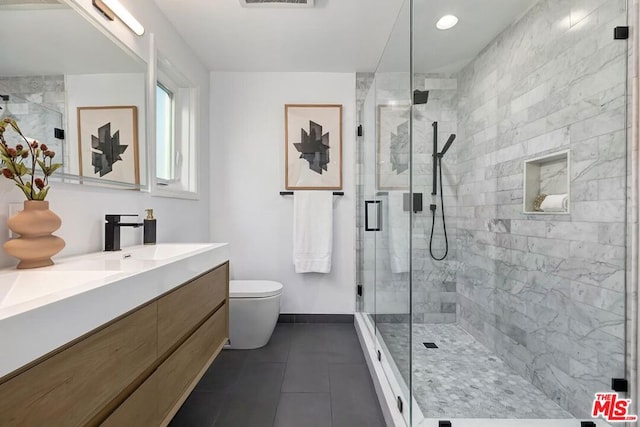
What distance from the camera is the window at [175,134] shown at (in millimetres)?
2016

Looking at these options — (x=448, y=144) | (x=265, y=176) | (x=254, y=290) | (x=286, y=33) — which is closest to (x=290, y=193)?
(x=265, y=176)

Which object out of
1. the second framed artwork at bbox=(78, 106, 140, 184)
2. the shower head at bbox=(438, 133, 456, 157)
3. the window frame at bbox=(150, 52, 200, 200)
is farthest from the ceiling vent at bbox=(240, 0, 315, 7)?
the shower head at bbox=(438, 133, 456, 157)

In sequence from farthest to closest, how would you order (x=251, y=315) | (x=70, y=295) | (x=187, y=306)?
(x=251, y=315) < (x=187, y=306) < (x=70, y=295)

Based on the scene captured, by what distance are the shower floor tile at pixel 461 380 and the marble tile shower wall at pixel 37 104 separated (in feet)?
5.90

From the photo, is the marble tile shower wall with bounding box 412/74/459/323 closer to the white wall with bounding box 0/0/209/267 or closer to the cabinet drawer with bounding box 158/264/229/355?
the cabinet drawer with bounding box 158/264/229/355

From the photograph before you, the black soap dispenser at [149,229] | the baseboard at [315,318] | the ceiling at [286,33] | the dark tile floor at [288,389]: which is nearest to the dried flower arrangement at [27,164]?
the black soap dispenser at [149,229]

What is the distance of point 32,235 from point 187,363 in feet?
2.33

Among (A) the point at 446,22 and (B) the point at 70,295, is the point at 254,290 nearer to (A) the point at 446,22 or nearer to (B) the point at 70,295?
(B) the point at 70,295

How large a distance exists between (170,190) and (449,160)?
6.27 ft

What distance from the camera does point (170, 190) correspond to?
6.42 feet

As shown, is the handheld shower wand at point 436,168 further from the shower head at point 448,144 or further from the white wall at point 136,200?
the white wall at point 136,200

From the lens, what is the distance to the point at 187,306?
1192 millimetres

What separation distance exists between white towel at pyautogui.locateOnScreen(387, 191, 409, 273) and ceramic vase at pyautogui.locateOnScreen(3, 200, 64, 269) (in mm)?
1549

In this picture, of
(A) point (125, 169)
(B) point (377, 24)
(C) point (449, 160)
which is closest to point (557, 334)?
(C) point (449, 160)
